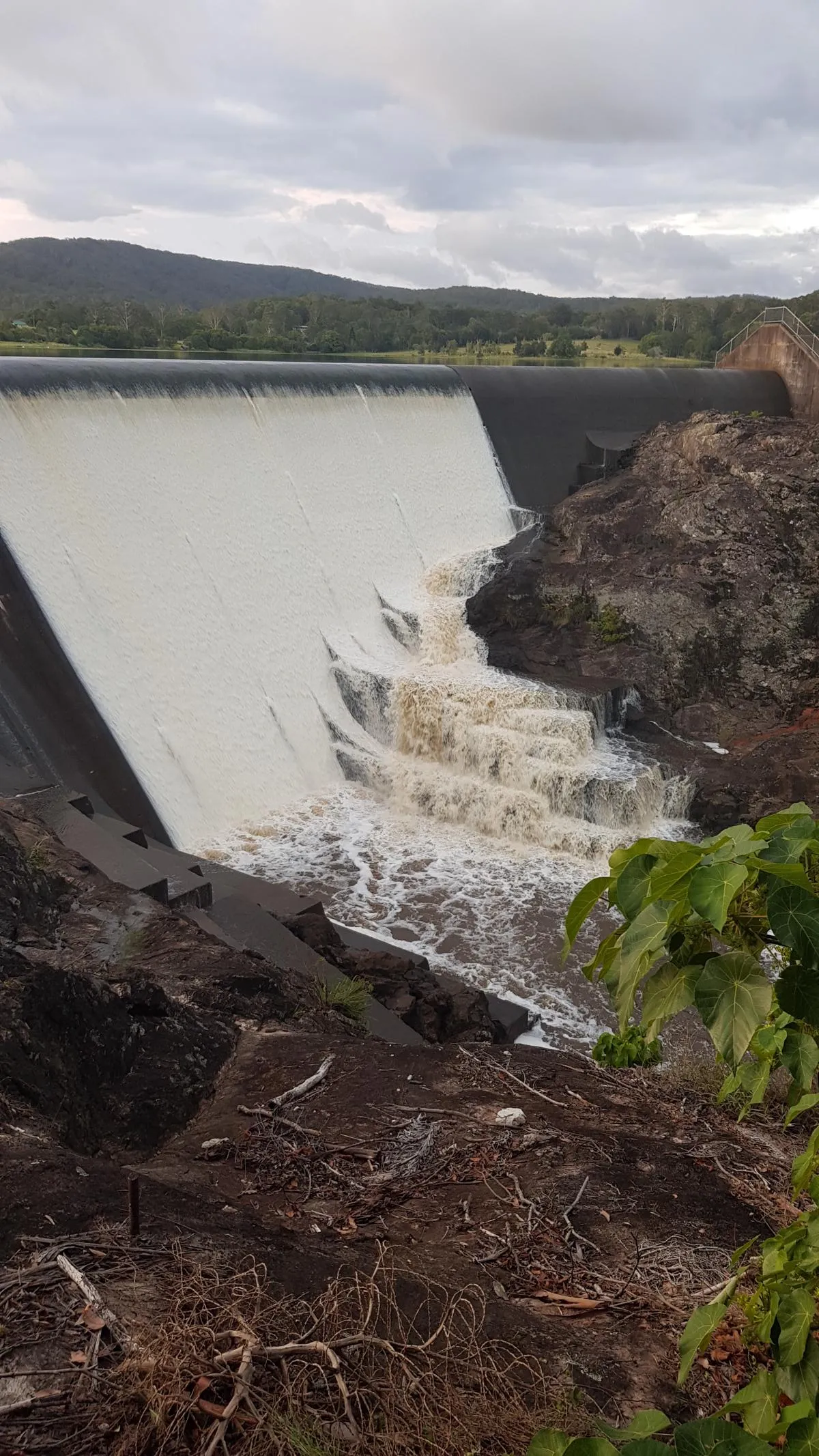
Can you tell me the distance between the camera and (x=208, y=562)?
13.4 metres

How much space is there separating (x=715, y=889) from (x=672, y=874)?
9 cm

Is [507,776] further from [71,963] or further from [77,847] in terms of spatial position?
[71,963]

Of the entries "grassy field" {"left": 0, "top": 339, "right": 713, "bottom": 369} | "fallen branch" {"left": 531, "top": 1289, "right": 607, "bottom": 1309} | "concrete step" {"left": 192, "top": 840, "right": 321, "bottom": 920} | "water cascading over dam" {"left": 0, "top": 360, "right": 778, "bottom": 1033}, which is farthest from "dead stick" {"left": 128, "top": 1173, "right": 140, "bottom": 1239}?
"grassy field" {"left": 0, "top": 339, "right": 713, "bottom": 369}

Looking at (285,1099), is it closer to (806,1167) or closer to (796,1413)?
(806,1167)

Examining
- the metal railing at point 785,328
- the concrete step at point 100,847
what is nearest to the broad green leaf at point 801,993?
the concrete step at point 100,847

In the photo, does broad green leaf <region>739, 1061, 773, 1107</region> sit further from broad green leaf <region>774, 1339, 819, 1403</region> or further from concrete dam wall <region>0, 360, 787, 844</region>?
concrete dam wall <region>0, 360, 787, 844</region>

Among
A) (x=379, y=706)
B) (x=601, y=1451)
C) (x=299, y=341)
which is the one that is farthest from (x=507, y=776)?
(x=299, y=341)

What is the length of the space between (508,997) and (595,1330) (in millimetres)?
6504

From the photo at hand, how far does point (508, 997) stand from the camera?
9.29 m

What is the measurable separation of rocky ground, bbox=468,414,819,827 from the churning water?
0.81 metres

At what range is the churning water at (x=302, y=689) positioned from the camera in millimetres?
11109

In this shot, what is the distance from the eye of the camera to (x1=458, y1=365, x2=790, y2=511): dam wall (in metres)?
20.1

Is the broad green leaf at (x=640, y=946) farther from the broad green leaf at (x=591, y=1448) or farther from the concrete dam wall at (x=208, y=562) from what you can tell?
the concrete dam wall at (x=208, y=562)

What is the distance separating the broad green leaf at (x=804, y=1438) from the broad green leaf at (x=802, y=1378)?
0.20 metres
